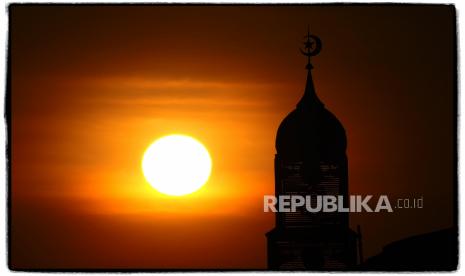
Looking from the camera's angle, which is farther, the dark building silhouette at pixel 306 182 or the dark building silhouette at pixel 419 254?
the dark building silhouette at pixel 306 182

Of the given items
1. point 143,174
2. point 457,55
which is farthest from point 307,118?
point 457,55

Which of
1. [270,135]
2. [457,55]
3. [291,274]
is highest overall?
[457,55]

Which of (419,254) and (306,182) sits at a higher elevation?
(306,182)

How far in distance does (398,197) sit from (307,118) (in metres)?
9.15

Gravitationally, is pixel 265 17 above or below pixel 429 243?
above

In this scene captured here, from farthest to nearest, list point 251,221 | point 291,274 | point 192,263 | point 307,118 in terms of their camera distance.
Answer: point 307,118, point 251,221, point 192,263, point 291,274

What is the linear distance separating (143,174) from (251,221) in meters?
1.71

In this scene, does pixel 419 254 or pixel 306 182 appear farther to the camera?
pixel 306 182

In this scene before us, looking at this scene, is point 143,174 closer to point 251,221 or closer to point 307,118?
point 251,221

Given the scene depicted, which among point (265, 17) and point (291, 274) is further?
point (265, 17)

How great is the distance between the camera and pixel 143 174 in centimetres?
1312

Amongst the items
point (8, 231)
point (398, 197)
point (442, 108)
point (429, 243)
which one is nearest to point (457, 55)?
point (442, 108)

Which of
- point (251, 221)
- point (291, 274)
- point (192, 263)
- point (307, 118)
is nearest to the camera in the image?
point (291, 274)

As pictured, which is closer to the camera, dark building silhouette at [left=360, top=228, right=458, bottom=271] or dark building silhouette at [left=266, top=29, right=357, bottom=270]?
dark building silhouette at [left=360, top=228, right=458, bottom=271]
